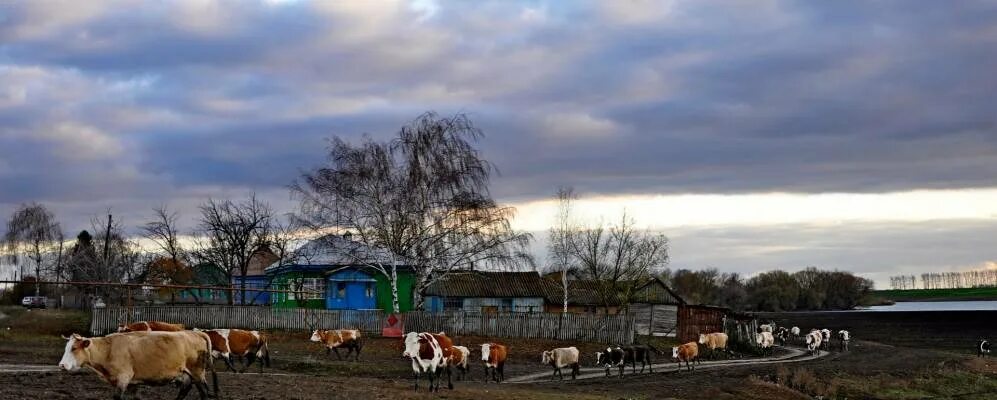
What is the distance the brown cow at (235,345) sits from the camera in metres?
30.1

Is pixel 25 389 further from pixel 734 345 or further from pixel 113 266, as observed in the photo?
pixel 113 266

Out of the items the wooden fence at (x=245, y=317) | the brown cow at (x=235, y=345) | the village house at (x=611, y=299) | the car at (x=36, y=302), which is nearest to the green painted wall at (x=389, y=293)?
the village house at (x=611, y=299)

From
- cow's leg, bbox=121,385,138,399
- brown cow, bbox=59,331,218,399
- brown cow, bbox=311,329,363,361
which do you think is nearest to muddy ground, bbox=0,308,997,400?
cow's leg, bbox=121,385,138,399

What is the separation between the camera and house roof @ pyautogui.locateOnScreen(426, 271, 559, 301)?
71250 millimetres

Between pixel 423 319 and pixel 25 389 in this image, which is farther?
pixel 423 319

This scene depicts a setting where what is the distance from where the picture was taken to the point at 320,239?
179ft

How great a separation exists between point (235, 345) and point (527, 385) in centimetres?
896

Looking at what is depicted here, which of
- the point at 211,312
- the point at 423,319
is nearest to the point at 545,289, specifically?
the point at 423,319

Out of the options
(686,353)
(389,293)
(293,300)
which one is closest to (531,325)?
(686,353)

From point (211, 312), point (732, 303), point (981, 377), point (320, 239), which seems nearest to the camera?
point (981, 377)

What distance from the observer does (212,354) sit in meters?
25.2

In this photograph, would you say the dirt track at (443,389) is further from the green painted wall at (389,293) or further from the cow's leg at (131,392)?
the green painted wall at (389,293)

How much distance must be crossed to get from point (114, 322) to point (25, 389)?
27971mm

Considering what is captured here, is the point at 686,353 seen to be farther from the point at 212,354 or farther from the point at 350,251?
the point at 212,354
